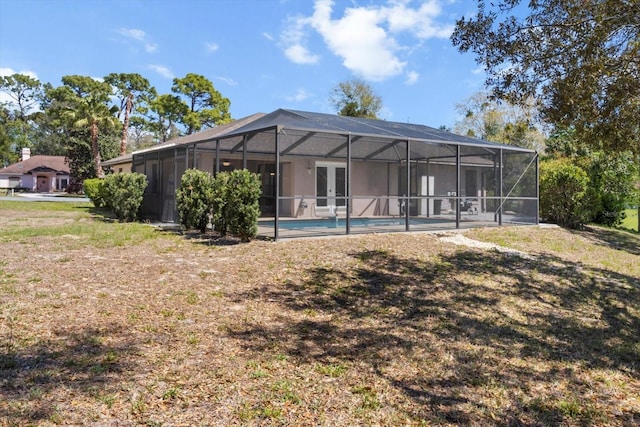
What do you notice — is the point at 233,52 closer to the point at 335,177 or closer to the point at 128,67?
the point at 335,177

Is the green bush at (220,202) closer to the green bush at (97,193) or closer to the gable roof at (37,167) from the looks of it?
the green bush at (97,193)

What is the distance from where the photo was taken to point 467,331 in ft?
16.6

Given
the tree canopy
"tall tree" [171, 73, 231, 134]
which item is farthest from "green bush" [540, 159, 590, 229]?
"tall tree" [171, 73, 231, 134]

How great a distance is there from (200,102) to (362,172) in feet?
93.1

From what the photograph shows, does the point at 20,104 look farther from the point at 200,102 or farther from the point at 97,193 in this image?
the point at 97,193

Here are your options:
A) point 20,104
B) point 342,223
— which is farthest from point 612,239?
point 20,104

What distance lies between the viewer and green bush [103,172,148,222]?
46.2ft

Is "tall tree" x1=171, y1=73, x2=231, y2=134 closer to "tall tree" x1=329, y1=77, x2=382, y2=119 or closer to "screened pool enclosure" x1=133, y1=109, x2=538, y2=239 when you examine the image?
"tall tree" x1=329, y1=77, x2=382, y2=119

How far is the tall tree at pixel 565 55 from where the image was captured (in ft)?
21.2

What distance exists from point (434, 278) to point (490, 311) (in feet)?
4.60

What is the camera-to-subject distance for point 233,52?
1959 centimetres

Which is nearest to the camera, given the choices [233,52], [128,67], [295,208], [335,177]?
[295,208]

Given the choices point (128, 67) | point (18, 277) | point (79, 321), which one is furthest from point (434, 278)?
point (128, 67)

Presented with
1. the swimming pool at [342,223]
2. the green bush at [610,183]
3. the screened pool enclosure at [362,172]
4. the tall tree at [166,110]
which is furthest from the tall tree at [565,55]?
the tall tree at [166,110]
